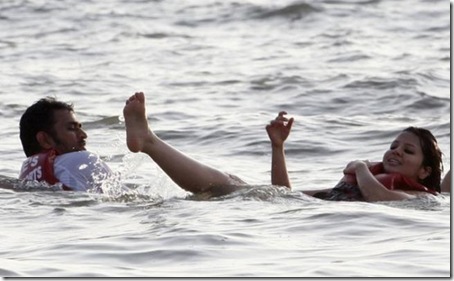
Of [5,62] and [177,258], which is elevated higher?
[5,62]

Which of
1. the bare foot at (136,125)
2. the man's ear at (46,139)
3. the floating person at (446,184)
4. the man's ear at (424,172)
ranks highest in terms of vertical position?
the bare foot at (136,125)

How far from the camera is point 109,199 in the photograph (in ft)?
32.0

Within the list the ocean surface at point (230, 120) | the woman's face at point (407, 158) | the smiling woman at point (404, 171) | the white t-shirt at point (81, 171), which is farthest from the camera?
the white t-shirt at point (81, 171)

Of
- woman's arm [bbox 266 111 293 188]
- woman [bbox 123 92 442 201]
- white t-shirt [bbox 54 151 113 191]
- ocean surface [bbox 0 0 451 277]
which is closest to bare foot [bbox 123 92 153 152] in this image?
woman [bbox 123 92 442 201]

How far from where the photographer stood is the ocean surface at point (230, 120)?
787 centimetres

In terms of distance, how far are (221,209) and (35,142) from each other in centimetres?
189

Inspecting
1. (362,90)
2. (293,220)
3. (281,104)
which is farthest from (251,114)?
(293,220)

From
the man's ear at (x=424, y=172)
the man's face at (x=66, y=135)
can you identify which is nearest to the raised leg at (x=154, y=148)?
the man's face at (x=66, y=135)

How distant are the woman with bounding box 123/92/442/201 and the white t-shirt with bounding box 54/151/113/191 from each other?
0.57 m

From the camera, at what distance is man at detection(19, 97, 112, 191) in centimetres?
1001

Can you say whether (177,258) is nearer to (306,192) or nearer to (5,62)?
(306,192)

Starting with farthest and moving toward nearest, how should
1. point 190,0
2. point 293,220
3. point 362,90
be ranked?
point 190,0 < point 362,90 < point 293,220

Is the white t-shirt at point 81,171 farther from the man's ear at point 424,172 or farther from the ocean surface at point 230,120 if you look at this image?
the man's ear at point 424,172

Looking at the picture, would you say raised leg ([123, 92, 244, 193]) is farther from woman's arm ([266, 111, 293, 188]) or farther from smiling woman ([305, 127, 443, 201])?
smiling woman ([305, 127, 443, 201])
